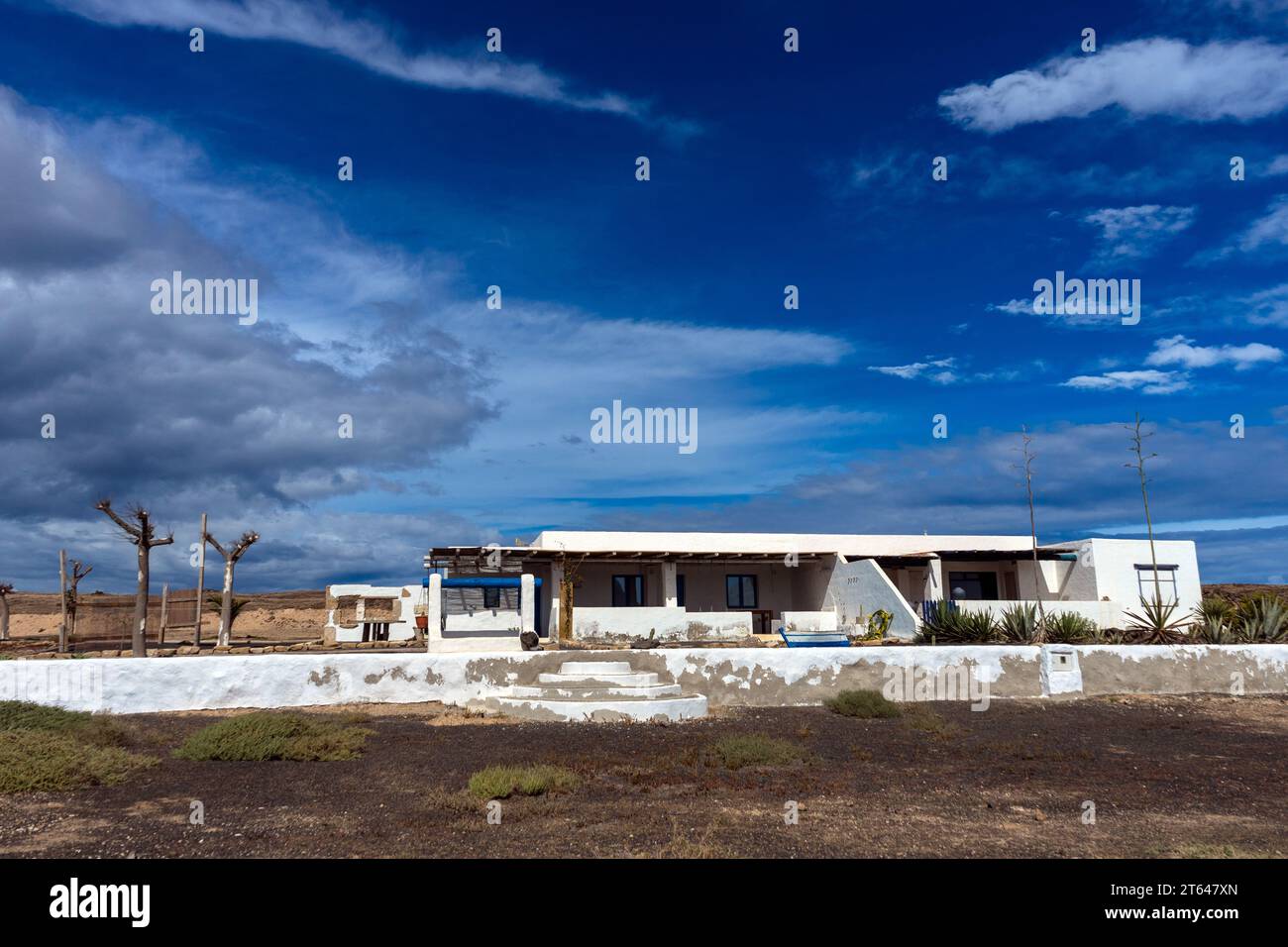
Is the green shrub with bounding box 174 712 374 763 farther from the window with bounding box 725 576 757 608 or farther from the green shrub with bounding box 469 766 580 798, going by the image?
the window with bounding box 725 576 757 608

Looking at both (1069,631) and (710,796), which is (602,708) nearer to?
(710,796)

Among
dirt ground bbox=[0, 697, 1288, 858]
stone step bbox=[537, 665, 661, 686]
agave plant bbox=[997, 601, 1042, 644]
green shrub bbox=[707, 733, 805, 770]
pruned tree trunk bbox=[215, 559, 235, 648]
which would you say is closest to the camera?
dirt ground bbox=[0, 697, 1288, 858]

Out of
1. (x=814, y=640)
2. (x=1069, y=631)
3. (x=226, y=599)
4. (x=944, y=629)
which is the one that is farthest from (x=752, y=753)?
(x=226, y=599)

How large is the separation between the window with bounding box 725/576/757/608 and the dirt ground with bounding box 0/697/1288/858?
19013 mm

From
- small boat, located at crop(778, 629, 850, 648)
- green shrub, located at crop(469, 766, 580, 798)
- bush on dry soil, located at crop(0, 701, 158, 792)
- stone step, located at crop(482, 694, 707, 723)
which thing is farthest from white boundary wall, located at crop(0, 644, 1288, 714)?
small boat, located at crop(778, 629, 850, 648)

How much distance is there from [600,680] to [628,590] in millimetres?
17881

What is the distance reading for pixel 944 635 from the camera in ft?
→ 56.2

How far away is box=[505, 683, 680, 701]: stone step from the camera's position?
1114cm

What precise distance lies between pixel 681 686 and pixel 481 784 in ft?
17.4

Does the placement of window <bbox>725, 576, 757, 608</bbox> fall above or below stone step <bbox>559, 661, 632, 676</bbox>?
above

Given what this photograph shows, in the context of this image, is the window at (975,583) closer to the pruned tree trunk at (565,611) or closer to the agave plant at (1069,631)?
the agave plant at (1069,631)

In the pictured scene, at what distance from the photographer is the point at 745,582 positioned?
98.9 feet
